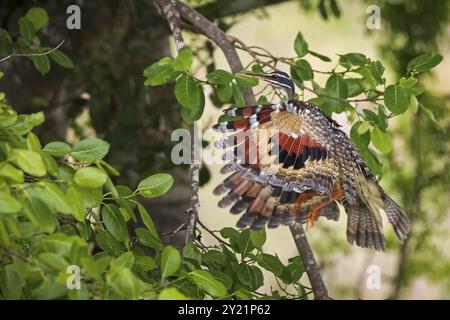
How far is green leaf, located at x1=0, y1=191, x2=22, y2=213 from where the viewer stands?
4.29ft

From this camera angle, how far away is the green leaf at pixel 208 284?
1.53m

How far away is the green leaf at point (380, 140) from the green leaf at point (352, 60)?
201 mm

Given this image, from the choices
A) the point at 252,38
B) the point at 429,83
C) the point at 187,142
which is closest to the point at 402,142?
the point at 429,83

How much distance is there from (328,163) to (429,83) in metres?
2.87

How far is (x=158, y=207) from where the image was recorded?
3.15 metres

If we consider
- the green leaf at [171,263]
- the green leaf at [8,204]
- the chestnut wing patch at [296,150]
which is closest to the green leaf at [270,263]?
the chestnut wing patch at [296,150]

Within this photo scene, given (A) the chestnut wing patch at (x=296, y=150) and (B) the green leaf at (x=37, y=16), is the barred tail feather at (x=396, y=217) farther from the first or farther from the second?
(B) the green leaf at (x=37, y=16)

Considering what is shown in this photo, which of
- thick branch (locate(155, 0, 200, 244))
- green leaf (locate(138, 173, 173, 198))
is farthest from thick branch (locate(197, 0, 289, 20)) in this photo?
green leaf (locate(138, 173, 173, 198))

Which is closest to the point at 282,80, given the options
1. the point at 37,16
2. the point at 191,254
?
the point at 191,254

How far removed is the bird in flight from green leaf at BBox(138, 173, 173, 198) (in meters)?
0.10

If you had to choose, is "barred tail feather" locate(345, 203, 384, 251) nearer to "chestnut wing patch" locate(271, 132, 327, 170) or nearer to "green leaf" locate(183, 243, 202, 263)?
"chestnut wing patch" locate(271, 132, 327, 170)

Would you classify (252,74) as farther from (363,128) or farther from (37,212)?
(37,212)

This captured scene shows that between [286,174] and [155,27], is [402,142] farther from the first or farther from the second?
[286,174]

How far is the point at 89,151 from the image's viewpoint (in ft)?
5.07
